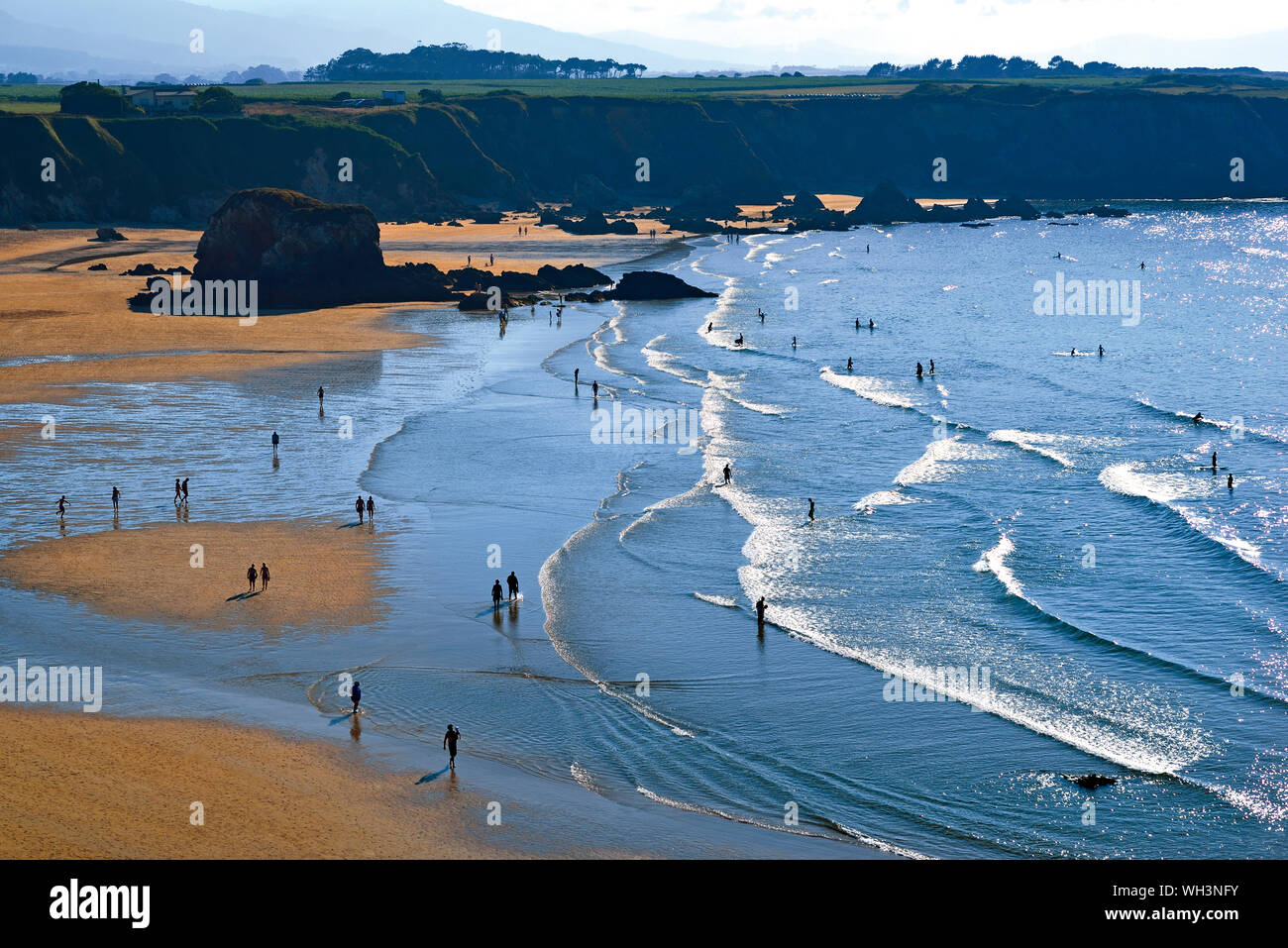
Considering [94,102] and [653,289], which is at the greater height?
[94,102]

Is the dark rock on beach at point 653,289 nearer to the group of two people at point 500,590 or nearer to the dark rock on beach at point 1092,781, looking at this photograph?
the group of two people at point 500,590

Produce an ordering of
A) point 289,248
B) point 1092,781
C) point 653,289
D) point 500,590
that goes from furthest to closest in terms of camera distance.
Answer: point 653,289, point 289,248, point 500,590, point 1092,781

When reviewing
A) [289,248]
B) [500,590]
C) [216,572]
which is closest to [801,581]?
[500,590]

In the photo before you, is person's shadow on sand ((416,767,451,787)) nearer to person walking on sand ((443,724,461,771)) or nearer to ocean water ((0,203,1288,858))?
person walking on sand ((443,724,461,771))

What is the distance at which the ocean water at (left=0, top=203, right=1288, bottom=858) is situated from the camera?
23281 mm

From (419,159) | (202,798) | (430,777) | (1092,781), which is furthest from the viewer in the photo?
(419,159)

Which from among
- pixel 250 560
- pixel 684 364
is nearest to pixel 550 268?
pixel 684 364

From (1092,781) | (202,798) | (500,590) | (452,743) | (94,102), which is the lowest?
(1092,781)

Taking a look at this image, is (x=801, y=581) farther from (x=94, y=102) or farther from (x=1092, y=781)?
(x=94, y=102)

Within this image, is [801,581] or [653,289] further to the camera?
[653,289]

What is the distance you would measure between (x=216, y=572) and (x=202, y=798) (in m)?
13.2

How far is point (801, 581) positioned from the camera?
113 ft

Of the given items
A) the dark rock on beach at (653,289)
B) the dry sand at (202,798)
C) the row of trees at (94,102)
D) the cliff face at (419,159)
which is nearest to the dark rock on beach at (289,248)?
the dark rock on beach at (653,289)
